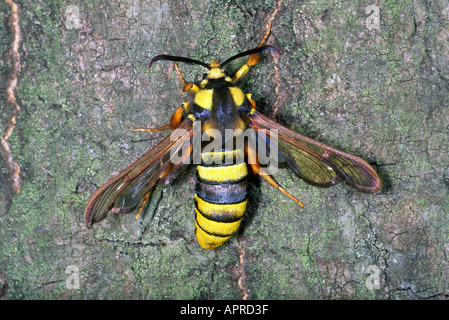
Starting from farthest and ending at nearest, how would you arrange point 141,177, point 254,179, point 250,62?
point 254,179 → point 250,62 → point 141,177

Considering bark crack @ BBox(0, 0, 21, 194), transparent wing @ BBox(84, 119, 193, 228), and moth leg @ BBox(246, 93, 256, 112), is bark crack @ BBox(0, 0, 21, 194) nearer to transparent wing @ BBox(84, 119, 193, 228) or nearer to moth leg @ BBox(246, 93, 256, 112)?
transparent wing @ BBox(84, 119, 193, 228)

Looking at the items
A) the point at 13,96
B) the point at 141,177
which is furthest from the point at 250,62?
the point at 13,96

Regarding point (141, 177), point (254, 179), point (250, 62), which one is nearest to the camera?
point (141, 177)

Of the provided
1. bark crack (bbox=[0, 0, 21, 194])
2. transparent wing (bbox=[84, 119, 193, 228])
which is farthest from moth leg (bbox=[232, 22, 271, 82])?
bark crack (bbox=[0, 0, 21, 194])

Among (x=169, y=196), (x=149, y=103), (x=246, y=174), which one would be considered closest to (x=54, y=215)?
(x=169, y=196)

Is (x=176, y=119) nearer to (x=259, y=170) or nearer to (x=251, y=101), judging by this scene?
(x=251, y=101)

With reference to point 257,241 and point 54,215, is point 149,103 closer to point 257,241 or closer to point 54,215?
point 54,215

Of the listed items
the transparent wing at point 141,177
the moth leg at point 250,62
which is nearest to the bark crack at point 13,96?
the transparent wing at point 141,177

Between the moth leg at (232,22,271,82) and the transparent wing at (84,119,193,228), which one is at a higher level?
the moth leg at (232,22,271,82)
